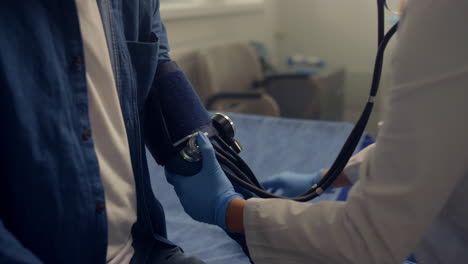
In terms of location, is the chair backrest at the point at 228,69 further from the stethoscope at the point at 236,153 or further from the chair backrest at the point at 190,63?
the stethoscope at the point at 236,153

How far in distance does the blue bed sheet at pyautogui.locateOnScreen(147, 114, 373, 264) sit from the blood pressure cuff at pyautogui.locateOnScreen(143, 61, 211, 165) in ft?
1.05

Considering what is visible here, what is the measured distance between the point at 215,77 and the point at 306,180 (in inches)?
55.8

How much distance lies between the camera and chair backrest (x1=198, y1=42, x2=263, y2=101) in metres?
2.45

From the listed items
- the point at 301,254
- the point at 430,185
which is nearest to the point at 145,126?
the point at 301,254

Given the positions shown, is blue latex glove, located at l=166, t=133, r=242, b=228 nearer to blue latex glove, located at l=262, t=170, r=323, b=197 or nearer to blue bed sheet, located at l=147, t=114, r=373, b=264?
blue bed sheet, located at l=147, t=114, r=373, b=264

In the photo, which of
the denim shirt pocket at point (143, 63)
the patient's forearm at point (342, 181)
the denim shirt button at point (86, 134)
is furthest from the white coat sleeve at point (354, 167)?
the denim shirt button at point (86, 134)

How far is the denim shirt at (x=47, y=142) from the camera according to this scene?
1.92 ft

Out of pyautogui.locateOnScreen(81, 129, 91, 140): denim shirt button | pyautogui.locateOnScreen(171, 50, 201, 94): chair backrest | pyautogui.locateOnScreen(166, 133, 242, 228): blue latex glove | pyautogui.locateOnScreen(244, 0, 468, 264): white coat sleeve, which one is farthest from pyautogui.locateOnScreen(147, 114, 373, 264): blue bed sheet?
pyautogui.locateOnScreen(171, 50, 201, 94): chair backrest

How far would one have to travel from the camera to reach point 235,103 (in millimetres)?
2514

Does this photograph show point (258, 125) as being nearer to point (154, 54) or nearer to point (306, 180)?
point (306, 180)

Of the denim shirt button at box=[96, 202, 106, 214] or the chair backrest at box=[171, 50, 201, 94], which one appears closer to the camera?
the denim shirt button at box=[96, 202, 106, 214]

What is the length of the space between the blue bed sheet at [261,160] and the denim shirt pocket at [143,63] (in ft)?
1.45

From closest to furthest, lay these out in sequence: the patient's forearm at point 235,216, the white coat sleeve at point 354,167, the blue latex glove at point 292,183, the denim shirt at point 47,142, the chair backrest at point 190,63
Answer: the denim shirt at point 47,142, the patient's forearm at point 235,216, the white coat sleeve at point 354,167, the blue latex glove at point 292,183, the chair backrest at point 190,63

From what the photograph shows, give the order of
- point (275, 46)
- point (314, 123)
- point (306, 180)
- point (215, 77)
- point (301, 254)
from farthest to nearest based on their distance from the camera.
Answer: point (275, 46)
point (215, 77)
point (314, 123)
point (306, 180)
point (301, 254)
